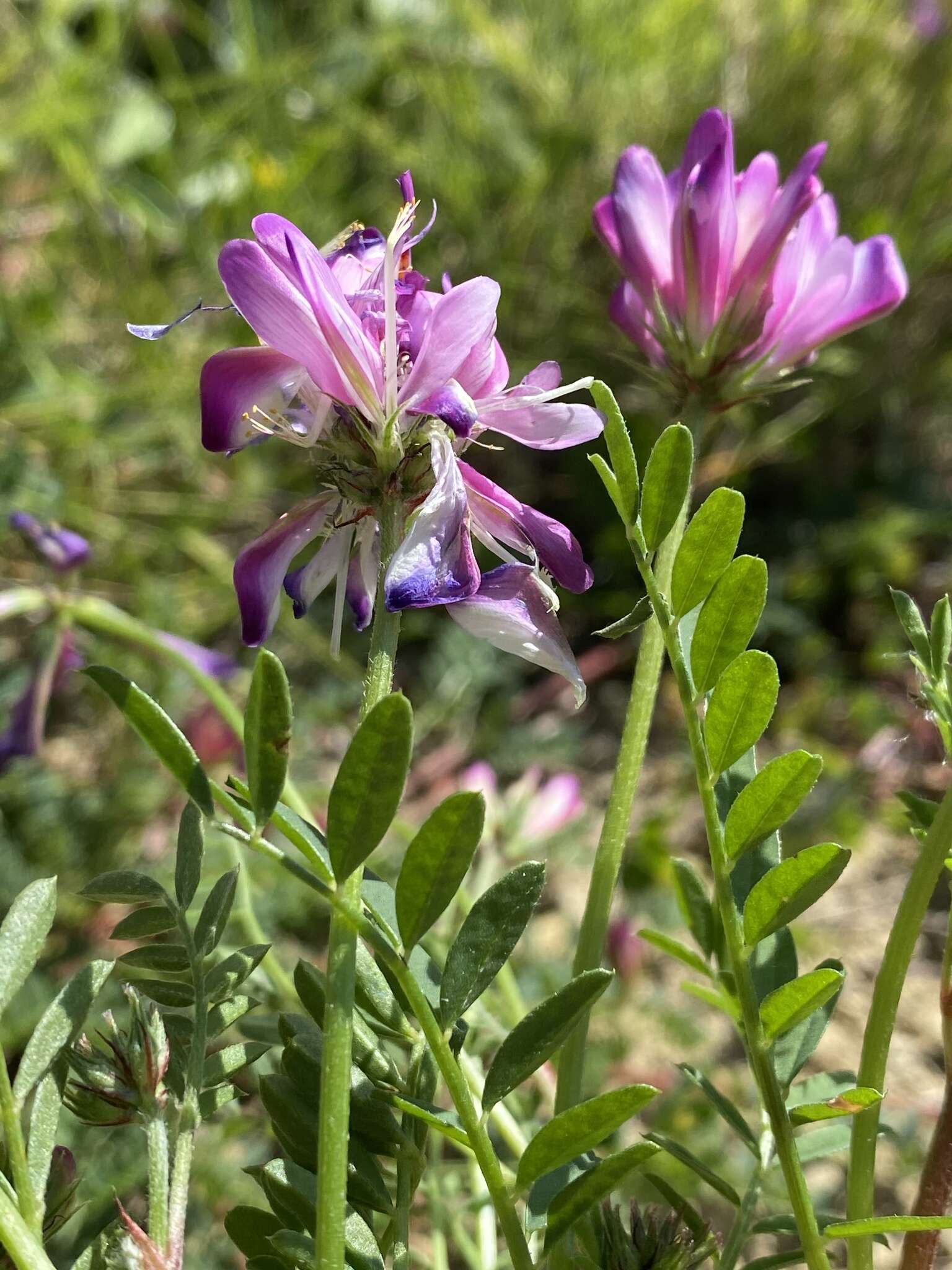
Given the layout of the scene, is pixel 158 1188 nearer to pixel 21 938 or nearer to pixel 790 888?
pixel 21 938

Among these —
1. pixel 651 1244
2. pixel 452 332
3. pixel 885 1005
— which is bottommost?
pixel 651 1244

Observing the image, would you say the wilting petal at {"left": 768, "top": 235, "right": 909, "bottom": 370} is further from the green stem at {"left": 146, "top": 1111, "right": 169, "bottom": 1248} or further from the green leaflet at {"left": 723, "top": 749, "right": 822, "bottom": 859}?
the green stem at {"left": 146, "top": 1111, "right": 169, "bottom": 1248}

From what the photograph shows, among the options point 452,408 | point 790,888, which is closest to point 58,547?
point 452,408

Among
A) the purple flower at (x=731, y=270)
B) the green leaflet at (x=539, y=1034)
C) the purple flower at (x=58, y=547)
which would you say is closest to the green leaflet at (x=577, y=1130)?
the green leaflet at (x=539, y=1034)

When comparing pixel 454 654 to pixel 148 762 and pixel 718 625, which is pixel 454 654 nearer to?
pixel 148 762

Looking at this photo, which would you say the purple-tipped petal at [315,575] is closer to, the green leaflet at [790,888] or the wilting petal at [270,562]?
the wilting petal at [270,562]

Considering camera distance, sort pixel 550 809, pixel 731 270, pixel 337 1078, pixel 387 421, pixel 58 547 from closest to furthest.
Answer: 1. pixel 337 1078
2. pixel 387 421
3. pixel 731 270
4. pixel 58 547
5. pixel 550 809
